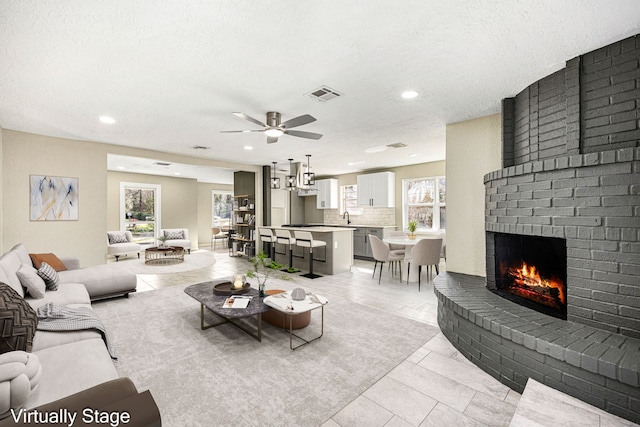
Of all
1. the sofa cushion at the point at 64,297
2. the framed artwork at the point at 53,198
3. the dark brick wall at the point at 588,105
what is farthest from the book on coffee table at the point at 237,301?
the framed artwork at the point at 53,198

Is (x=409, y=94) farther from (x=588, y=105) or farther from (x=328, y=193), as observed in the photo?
(x=328, y=193)

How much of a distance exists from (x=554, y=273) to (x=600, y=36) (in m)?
1.83

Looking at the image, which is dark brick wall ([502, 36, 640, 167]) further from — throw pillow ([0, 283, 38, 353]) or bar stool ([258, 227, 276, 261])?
bar stool ([258, 227, 276, 261])

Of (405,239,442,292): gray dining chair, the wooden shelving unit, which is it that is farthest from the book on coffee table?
the wooden shelving unit

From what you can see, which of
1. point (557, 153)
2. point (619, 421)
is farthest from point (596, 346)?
point (557, 153)

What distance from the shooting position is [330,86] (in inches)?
110

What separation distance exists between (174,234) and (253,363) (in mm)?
7769

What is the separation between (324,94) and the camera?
298cm

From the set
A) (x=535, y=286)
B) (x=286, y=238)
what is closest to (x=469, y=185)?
(x=535, y=286)

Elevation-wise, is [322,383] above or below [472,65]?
below

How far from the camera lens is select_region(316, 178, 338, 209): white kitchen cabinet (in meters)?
9.07

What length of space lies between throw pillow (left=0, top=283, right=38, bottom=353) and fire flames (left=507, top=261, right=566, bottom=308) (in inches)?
153

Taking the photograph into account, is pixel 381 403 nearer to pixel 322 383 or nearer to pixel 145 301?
pixel 322 383

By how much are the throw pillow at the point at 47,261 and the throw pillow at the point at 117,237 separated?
13.7 feet
